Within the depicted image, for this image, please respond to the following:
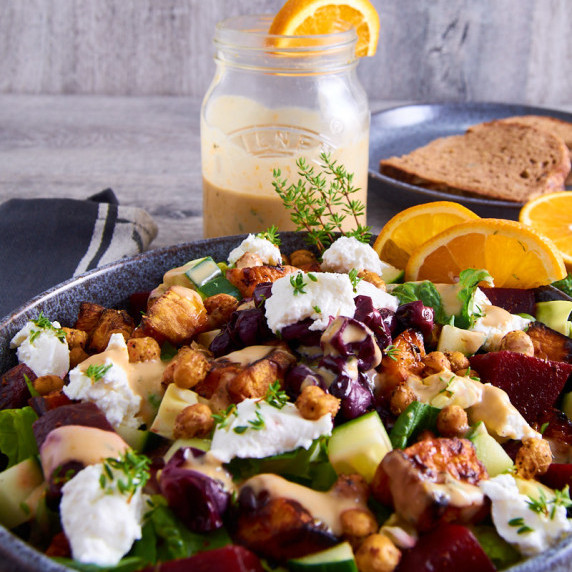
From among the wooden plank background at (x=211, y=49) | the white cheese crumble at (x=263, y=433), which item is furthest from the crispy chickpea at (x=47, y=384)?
the wooden plank background at (x=211, y=49)

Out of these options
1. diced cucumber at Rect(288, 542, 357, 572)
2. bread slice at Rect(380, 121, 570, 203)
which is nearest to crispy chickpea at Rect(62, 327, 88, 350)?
diced cucumber at Rect(288, 542, 357, 572)

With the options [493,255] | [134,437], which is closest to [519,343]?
[493,255]

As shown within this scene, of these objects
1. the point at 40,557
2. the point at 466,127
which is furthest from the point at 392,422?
the point at 466,127

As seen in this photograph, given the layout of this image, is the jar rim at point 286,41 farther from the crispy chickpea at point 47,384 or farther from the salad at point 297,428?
the crispy chickpea at point 47,384

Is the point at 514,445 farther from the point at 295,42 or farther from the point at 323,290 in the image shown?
the point at 295,42

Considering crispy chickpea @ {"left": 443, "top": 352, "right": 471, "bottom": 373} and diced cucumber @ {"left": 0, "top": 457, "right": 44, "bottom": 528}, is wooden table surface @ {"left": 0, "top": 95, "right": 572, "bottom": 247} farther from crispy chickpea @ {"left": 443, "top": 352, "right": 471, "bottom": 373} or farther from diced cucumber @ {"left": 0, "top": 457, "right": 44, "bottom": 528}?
diced cucumber @ {"left": 0, "top": 457, "right": 44, "bottom": 528}

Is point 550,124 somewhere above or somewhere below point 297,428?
above

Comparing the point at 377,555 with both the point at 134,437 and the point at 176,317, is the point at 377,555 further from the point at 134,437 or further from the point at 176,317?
the point at 176,317
